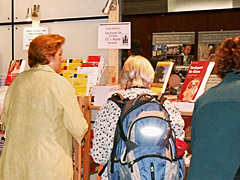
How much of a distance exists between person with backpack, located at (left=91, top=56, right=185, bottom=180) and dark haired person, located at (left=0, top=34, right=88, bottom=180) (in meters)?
0.19

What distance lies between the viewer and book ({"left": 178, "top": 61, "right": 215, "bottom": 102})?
3.03m

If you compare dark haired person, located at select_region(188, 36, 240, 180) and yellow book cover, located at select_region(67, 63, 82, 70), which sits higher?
yellow book cover, located at select_region(67, 63, 82, 70)

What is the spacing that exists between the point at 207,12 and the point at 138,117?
167 centimetres

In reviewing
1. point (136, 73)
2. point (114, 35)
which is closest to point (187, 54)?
point (114, 35)

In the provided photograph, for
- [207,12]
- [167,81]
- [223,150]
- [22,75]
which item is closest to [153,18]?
[207,12]

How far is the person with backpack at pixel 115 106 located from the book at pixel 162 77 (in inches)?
27.2

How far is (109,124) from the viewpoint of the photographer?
242 cm

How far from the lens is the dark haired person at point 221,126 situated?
68.8 inches

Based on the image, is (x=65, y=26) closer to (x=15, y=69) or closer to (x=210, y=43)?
(x=15, y=69)

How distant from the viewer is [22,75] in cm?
264

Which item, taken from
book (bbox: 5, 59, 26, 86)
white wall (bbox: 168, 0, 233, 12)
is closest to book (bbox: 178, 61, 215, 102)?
white wall (bbox: 168, 0, 233, 12)

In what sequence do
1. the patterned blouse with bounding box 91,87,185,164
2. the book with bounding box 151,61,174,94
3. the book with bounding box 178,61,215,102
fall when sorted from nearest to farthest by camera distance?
the patterned blouse with bounding box 91,87,185,164 < the book with bounding box 178,61,215,102 < the book with bounding box 151,61,174,94

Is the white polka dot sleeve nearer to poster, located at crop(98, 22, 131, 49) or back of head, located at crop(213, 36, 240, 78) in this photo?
back of head, located at crop(213, 36, 240, 78)

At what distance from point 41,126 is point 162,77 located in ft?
3.86
